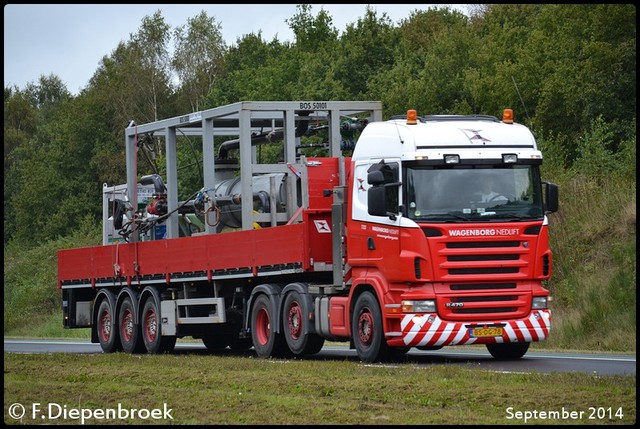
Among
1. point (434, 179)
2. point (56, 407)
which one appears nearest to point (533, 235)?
point (434, 179)

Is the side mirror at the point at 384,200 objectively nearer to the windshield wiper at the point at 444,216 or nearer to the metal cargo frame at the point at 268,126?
the windshield wiper at the point at 444,216

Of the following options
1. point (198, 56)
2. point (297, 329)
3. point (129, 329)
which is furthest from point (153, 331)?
point (198, 56)

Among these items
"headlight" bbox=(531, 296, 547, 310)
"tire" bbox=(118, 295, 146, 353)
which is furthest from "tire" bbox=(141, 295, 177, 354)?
"headlight" bbox=(531, 296, 547, 310)

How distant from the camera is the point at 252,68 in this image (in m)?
81.1

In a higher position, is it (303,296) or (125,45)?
(125,45)

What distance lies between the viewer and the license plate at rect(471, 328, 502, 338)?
A: 739 inches

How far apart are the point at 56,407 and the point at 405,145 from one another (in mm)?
7350

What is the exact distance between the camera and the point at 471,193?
18812mm

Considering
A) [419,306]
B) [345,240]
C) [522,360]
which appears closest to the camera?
[419,306]

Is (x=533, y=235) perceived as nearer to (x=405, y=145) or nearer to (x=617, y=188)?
(x=405, y=145)

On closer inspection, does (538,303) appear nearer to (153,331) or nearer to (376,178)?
(376,178)

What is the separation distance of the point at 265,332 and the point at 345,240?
285cm

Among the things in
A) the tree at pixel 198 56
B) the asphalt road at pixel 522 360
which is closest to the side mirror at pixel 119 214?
the asphalt road at pixel 522 360

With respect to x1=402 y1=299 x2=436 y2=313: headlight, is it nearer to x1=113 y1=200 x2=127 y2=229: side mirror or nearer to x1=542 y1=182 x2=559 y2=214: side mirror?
x1=542 y1=182 x2=559 y2=214: side mirror
